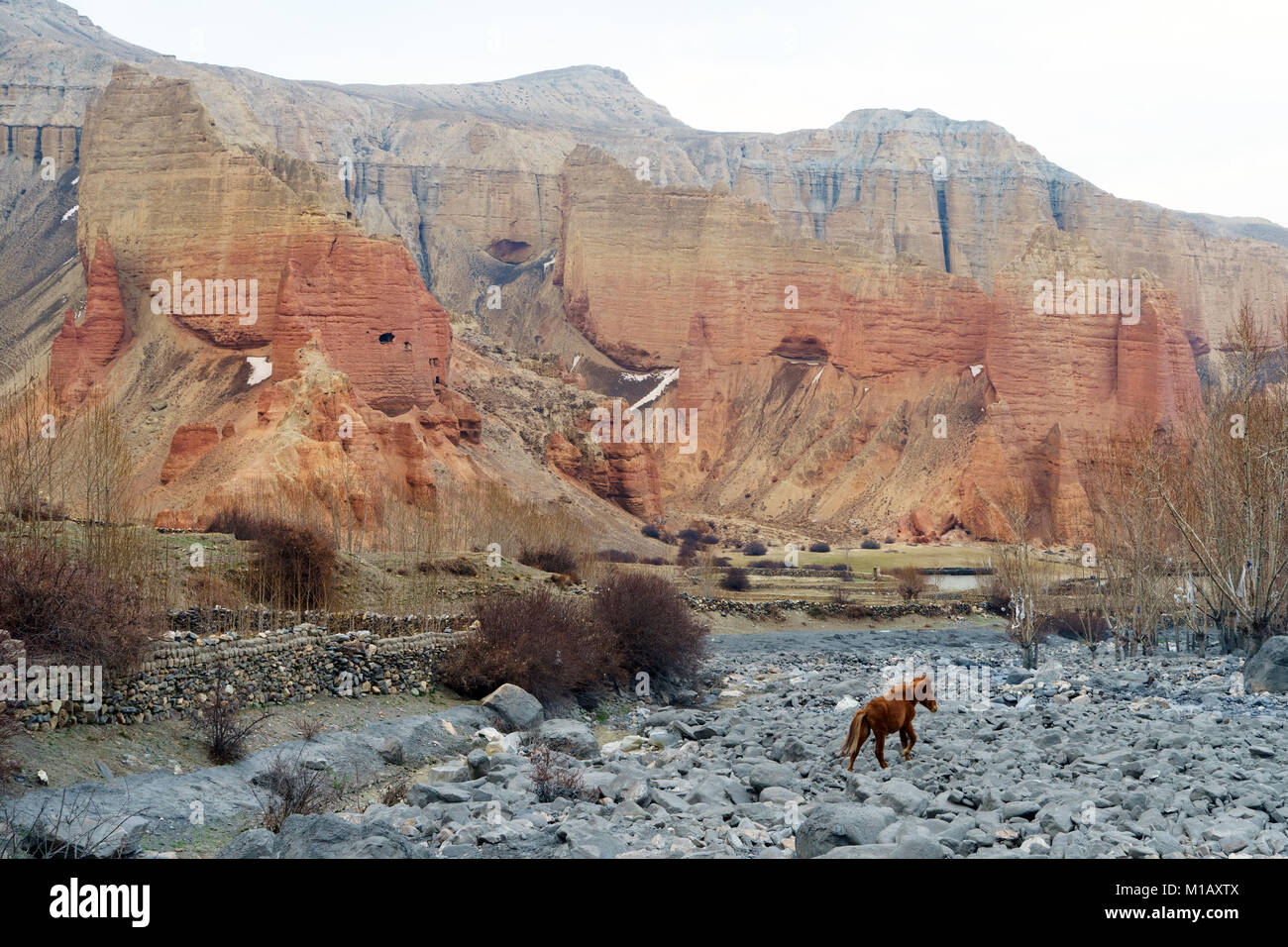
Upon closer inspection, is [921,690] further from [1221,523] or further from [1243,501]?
[1221,523]

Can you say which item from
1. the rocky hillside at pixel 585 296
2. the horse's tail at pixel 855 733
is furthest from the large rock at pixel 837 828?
the rocky hillside at pixel 585 296

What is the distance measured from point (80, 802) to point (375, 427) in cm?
4569

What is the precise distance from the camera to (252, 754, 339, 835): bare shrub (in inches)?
486

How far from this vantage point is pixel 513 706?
20438 mm

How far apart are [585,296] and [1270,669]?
9269 centimetres

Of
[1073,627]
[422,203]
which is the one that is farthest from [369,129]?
[1073,627]

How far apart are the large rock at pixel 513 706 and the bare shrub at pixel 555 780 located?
184 inches

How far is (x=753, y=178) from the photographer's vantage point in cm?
15675

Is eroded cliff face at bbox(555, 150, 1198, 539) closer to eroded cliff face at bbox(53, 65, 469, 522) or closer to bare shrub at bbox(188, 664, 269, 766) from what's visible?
eroded cliff face at bbox(53, 65, 469, 522)

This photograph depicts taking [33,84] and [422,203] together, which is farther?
[422,203]

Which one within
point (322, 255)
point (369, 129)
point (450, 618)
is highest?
point (369, 129)

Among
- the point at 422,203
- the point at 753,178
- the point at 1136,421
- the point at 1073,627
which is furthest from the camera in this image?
the point at 753,178

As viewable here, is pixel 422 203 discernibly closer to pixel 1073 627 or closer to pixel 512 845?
pixel 1073 627
